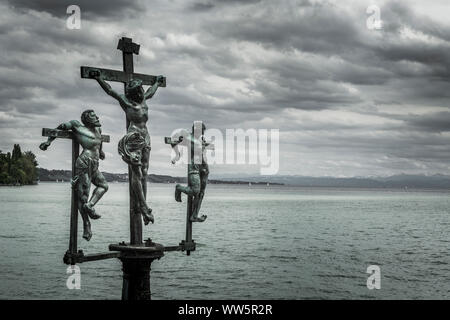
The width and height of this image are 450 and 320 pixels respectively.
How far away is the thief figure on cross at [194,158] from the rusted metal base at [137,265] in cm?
164

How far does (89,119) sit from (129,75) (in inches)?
45.5

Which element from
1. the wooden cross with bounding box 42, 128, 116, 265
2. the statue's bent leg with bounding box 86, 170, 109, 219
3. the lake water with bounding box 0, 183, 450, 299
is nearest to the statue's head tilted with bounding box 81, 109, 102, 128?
the wooden cross with bounding box 42, 128, 116, 265

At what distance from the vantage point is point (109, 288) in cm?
2516

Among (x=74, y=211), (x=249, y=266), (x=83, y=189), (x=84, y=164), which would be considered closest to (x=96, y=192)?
(x=83, y=189)

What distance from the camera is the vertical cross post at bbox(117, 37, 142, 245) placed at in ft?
36.9

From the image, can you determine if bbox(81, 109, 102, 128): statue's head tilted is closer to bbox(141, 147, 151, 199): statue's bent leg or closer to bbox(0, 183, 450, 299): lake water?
bbox(141, 147, 151, 199): statue's bent leg

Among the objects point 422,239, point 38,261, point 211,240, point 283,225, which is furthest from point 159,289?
point 283,225

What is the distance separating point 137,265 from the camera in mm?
11164

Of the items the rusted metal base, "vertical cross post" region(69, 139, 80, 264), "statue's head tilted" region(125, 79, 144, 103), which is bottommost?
the rusted metal base

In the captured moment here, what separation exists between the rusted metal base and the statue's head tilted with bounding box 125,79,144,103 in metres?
2.67

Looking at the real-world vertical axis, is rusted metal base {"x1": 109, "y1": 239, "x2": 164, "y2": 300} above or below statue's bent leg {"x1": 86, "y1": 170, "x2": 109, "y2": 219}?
below

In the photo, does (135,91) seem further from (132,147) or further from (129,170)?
(129,170)

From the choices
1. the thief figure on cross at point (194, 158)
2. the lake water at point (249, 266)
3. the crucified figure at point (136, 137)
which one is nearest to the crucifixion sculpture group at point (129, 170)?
the crucified figure at point (136, 137)
